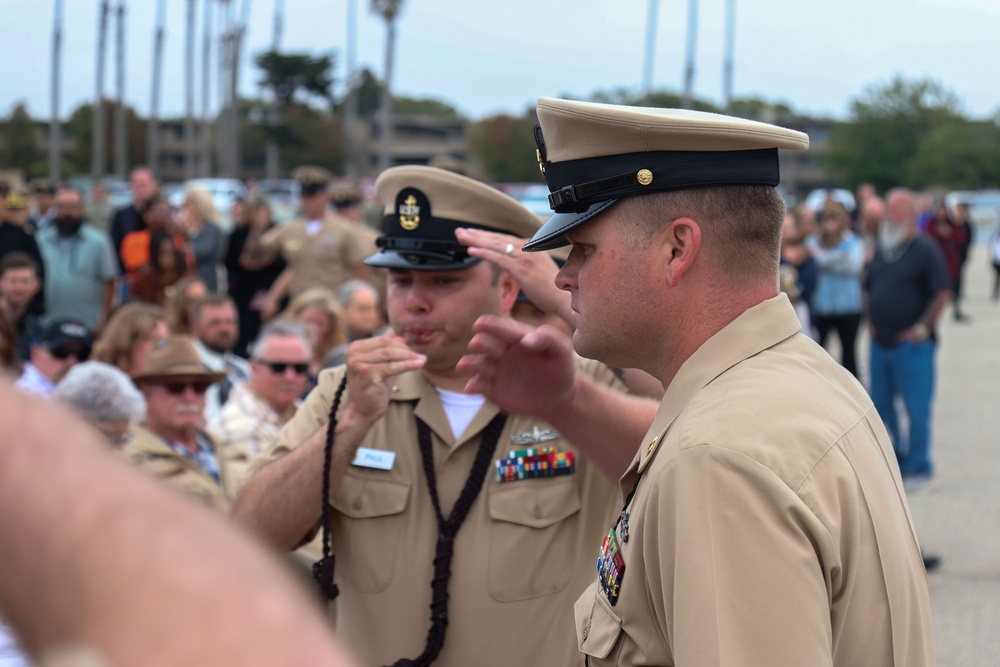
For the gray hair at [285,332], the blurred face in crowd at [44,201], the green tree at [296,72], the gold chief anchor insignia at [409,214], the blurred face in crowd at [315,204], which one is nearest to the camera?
the gold chief anchor insignia at [409,214]

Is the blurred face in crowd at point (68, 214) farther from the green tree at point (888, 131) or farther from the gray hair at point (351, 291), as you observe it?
the green tree at point (888, 131)

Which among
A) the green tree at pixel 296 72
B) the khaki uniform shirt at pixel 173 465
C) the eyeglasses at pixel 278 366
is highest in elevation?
the green tree at pixel 296 72

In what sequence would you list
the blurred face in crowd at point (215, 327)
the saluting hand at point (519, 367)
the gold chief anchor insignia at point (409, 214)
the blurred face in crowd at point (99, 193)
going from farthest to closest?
the blurred face in crowd at point (99, 193), the blurred face in crowd at point (215, 327), the gold chief anchor insignia at point (409, 214), the saluting hand at point (519, 367)

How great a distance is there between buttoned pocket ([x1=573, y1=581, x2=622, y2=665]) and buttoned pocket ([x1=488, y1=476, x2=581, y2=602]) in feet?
2.07

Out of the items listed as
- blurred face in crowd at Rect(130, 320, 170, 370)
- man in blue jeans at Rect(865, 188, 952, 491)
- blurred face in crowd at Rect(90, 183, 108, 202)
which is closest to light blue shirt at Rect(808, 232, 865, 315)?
man in blue jeans at Rect(865, 188, 952, 491)

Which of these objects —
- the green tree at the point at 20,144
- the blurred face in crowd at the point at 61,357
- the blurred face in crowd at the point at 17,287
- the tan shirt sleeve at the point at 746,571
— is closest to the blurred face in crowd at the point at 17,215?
the blurred face in crowd at the point at 17,287

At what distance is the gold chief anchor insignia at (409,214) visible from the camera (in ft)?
10.1

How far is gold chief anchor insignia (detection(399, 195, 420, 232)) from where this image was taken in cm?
309

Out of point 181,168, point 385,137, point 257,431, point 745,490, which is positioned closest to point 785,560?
point 745,490

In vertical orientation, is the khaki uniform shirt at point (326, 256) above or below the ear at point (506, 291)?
below

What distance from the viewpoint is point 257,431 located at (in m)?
5.68

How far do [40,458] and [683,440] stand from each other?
3.95 feet

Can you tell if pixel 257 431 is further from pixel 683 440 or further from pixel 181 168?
pixel 181 168

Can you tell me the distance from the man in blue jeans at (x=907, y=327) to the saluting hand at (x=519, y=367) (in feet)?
20.5
